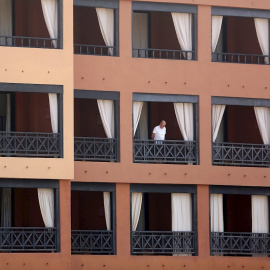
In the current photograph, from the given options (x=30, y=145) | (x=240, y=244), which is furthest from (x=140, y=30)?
(x=240, y=244)

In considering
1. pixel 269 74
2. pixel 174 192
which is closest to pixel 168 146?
pixel 174 192

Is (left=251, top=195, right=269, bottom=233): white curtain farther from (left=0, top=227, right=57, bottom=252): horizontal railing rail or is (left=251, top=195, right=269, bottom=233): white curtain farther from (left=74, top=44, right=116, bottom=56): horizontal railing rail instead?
(left=0, top=227, right=57, bottom=252): horizontal railing rail

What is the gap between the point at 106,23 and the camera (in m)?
39.6

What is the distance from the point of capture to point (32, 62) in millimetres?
37312

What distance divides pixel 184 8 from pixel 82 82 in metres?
4.34

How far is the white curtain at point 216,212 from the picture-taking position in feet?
131

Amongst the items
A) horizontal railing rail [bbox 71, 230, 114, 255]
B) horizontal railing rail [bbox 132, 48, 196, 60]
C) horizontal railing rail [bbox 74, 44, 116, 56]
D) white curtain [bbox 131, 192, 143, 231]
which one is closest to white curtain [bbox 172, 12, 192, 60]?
horizontal railing rail [bbox 132, 48, 196, 60]

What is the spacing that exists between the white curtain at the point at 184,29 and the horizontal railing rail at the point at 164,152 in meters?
3.02

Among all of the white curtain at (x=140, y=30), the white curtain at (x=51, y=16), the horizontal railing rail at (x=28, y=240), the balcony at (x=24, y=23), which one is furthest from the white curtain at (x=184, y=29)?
the horizontal railing rail at (x=28, y=240)

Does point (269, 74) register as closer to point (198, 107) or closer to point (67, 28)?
point (198, 107)

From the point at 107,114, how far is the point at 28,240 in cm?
498

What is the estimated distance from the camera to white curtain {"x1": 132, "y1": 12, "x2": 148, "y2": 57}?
136 feet

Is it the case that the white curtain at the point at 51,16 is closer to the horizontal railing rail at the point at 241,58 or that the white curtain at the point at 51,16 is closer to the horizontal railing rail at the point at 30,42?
the horizontal railing rail at the point at 30,42

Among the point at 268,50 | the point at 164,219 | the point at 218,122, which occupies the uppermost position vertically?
the point at 268,50
